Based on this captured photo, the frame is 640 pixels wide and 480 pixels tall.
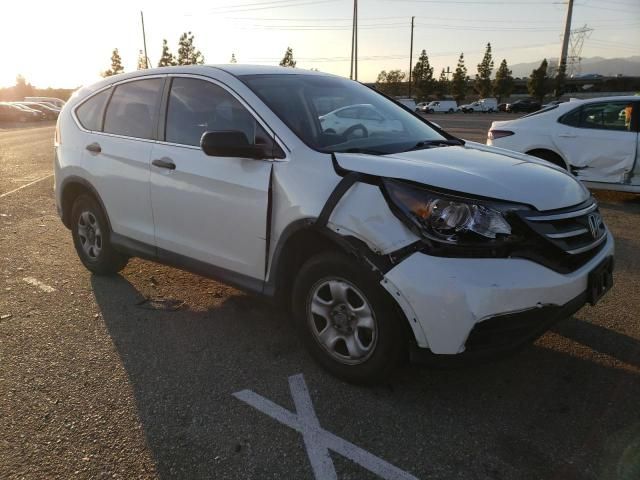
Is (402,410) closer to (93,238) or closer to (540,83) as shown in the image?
(93,238)

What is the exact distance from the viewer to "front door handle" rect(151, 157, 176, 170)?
3818 millimetres

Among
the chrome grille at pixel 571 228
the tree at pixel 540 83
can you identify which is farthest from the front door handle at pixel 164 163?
the tree at pixel 540 83

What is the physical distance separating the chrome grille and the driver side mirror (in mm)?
1570

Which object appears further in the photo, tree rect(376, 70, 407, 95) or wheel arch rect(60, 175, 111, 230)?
tree rect(376, 70, 407, 95)

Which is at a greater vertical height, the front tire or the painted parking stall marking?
the front tire

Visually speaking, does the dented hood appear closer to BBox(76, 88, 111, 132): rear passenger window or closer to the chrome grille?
the chrome grille

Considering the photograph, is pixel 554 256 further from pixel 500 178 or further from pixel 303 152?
pixel 303 152

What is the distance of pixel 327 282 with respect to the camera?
3.02 metres

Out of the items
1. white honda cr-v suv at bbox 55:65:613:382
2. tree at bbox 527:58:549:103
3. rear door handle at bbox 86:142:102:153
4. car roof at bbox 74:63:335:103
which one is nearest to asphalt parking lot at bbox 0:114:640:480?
white honda cr-v suv at bbox 55:65:613:382

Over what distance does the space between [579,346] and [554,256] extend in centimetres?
120

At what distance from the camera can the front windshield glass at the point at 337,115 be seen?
11.1 ft

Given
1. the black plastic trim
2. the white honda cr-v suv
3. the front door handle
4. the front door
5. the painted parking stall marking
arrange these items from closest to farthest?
1. the painted parking stall marking
2. the white honda cr-v suv
3. the front door
4. the black plastic trim
5. the front door handle

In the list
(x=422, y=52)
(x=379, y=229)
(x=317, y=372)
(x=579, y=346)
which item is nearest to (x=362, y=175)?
(x=379, y=229)

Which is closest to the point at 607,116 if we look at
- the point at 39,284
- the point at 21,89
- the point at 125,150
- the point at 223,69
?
the point at 223,69
